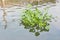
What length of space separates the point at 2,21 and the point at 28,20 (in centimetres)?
228

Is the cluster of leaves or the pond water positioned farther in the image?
the pond water

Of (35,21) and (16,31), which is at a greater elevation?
(35,21)

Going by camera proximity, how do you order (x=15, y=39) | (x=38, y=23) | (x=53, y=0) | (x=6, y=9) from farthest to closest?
(x=53, y=0) < (x=6, y=9) < (x=15, y=39) < (x=38, y=23)

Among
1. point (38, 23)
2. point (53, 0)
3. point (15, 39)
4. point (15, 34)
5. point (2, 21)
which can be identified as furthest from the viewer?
point (53, 0)

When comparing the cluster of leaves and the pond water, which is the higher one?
the cluster of leaves

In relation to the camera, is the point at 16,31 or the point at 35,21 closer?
the point at 35,21

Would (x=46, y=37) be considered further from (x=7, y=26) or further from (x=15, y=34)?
(x=7, y=26)

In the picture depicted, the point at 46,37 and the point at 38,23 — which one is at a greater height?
the point at 38,23

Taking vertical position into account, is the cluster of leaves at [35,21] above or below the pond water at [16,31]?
above

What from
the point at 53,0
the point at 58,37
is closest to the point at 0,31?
the point at 58,37

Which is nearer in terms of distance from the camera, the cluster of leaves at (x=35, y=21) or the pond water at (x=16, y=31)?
the cluster of leaves at (x=35, y=21)

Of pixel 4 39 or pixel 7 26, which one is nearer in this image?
pixel 4 39

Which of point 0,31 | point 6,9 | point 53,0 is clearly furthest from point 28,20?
point 53,0

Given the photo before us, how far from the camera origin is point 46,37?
5.89 meters
